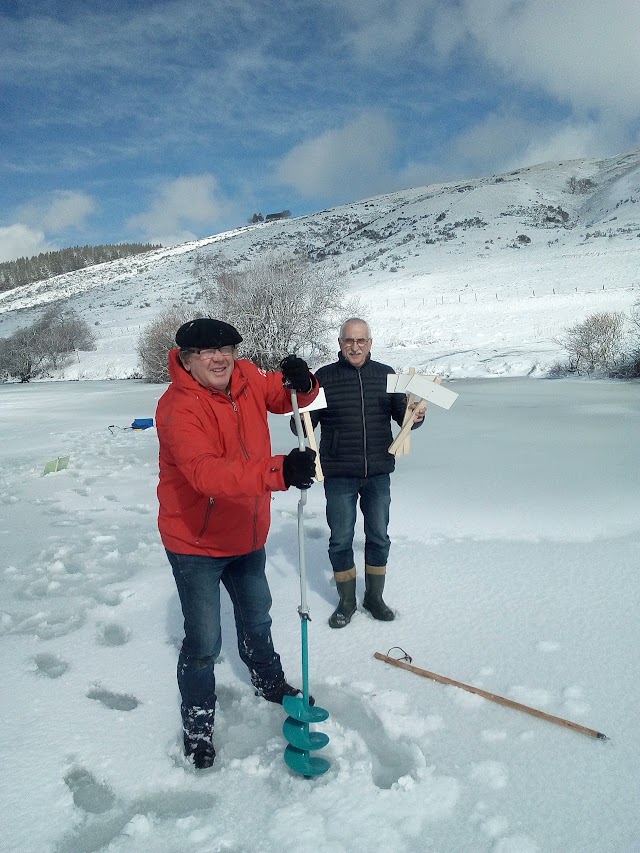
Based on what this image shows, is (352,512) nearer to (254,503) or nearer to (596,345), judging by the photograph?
(254,503)

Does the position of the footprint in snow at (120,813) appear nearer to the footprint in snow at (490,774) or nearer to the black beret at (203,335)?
the footprint in snow at (490,774)

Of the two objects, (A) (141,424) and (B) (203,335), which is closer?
(B) (203,335)

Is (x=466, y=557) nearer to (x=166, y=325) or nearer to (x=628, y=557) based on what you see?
(x=628, y=557)

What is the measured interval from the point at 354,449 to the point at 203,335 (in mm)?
1531

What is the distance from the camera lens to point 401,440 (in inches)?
136

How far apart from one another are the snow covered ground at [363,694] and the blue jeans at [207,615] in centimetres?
28

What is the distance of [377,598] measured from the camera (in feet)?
12.0

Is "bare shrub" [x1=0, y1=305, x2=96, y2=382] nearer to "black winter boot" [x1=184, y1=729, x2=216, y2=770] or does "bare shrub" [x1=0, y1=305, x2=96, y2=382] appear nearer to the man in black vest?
the man in black vest

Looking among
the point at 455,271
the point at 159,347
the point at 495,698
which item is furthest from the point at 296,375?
the point at 455,271

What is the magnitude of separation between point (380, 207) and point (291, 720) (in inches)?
3658

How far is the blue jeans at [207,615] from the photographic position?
7.78 ft

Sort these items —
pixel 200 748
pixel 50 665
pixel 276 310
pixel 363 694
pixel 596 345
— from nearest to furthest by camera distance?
pixel 200 748 → pixel 363 694 → pixel 50 665 → pixel 596 345 → pixel 276 310

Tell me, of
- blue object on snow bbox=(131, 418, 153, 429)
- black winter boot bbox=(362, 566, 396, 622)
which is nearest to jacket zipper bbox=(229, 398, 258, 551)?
black winter boot bbox=(362, 566, 396, 622)

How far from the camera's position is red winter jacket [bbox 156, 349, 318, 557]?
2.07 metres
